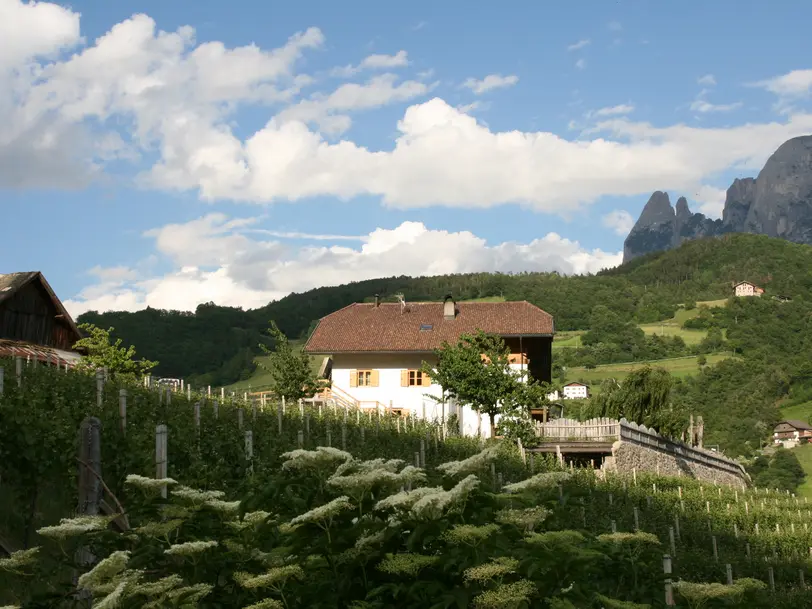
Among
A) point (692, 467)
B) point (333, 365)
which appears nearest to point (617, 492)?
point (692, 467)

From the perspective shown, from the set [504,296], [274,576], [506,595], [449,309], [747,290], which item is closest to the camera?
[506,595]

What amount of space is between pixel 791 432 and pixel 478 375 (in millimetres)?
78989

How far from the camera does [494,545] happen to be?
455 cm

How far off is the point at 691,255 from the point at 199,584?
199 meters

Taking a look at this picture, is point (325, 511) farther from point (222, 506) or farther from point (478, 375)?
point (478, 375)

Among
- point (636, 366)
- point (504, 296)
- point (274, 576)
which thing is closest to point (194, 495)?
point (274, 576)

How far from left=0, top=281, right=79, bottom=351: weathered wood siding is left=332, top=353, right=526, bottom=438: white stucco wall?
47.1ft

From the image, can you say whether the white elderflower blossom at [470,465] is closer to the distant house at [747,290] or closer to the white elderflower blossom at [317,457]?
the white elderflower blossom at [317,457]

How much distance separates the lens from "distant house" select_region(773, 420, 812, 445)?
3875 inches

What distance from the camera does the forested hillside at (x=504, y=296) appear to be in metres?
102

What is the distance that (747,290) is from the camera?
154875 mm

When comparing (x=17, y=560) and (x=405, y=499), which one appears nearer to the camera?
(x=405, y=499)

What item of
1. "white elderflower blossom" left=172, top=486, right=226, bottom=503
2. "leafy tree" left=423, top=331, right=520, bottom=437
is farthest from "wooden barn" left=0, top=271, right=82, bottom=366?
"white elderflower blossom" left=172, top=486, right=226, bottom=503

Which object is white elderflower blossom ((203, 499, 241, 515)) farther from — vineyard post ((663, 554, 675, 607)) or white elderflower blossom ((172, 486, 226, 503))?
vineyard post ((663, 554, 675, 607))
